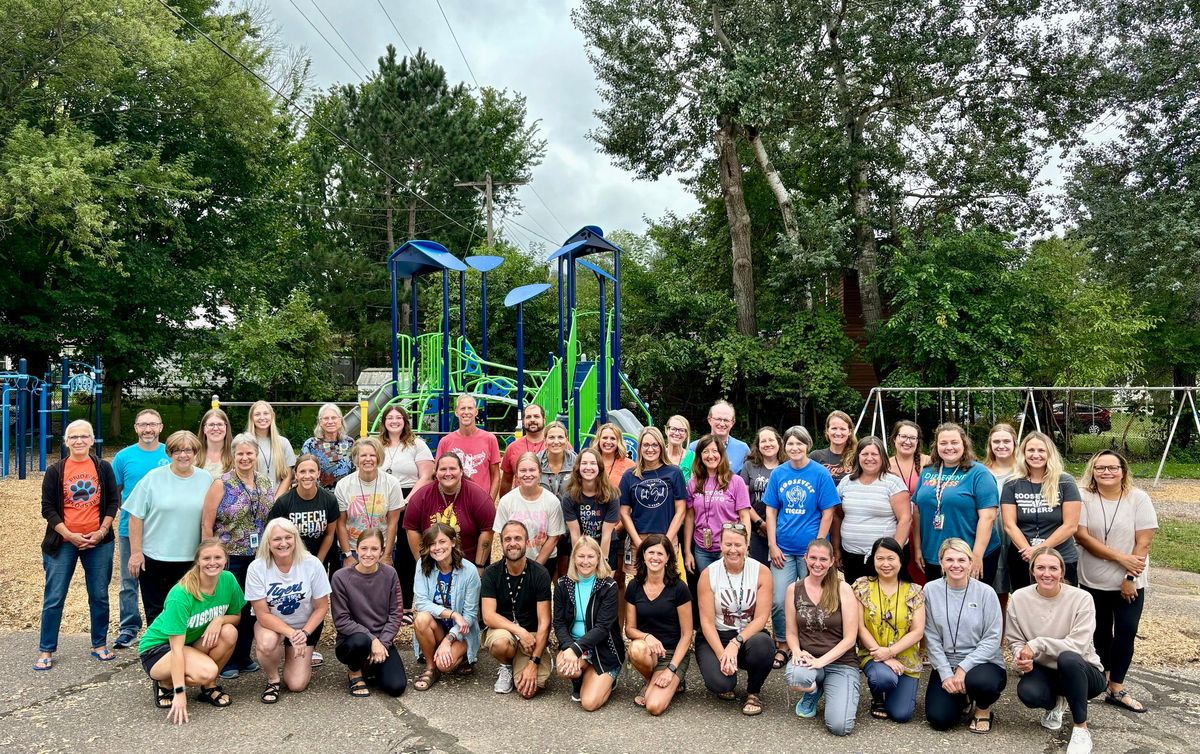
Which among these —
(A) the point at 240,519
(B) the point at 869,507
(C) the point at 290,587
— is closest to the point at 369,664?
(C) the point at 290,587

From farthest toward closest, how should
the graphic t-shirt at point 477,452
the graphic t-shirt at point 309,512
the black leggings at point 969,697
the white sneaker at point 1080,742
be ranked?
the graphic t-shirt at point 477,452 < the graphic t-shirt at point 309,512 < the black leggings at point 969,697 < the white sneaker at point 1080,742

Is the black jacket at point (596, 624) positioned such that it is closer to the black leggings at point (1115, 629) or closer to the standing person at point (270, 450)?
the standing person at point (270, 450)

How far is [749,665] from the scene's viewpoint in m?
4.35

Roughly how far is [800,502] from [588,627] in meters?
1.43

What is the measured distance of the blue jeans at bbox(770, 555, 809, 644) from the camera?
491 cm

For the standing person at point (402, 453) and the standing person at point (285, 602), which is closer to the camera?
the standing person at point (285, 602)

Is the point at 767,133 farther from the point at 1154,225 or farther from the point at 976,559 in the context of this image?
the point at 976,559

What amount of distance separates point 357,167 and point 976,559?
2770cm

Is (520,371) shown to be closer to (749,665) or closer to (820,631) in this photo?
(749,665)

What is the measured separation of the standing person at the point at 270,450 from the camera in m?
5.32

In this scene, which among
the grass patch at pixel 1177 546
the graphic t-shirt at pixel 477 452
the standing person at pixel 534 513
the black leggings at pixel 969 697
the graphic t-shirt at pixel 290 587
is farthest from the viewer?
the grass patch at pixel 1177 546

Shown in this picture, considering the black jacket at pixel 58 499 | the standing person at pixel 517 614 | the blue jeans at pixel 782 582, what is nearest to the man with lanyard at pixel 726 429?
the blue jeans at pixel 782 582

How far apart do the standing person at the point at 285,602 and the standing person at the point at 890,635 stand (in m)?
2.99

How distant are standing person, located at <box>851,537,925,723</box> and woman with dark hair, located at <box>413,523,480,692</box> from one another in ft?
7.14
